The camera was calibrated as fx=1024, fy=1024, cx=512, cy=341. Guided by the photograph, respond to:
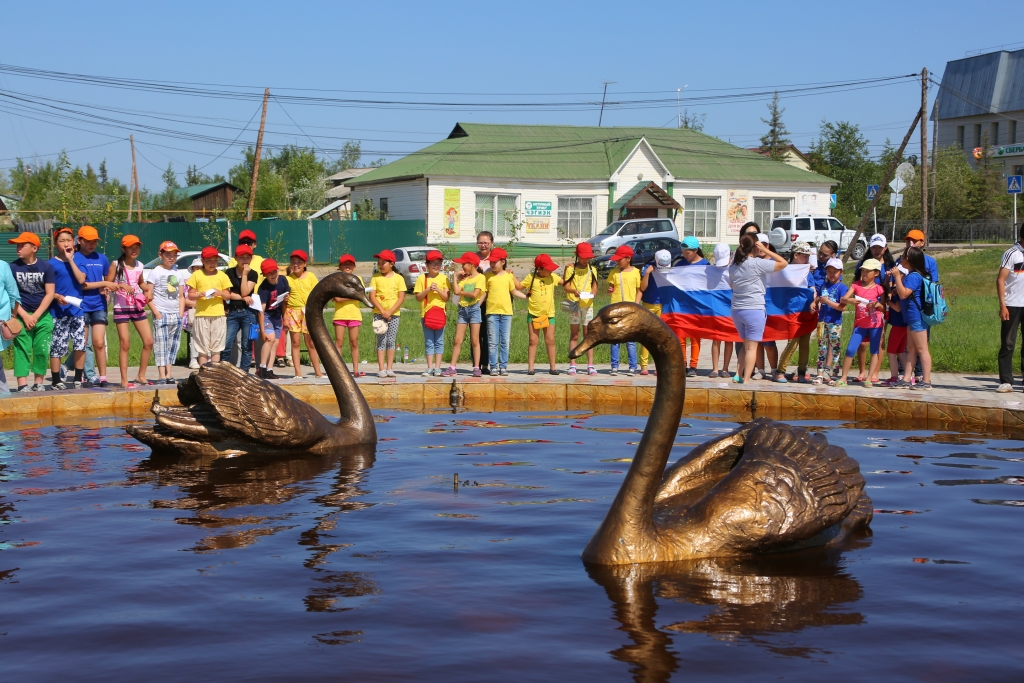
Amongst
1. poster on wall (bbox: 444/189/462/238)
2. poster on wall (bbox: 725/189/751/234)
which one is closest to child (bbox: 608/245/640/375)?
poster on wall (bbox: 444/189/462/238)

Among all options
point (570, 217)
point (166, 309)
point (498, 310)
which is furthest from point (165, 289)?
point (570, 217)

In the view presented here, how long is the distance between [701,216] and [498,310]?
38690 millimetres

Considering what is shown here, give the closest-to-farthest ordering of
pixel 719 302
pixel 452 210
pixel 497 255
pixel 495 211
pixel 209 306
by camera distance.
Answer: pixel 209 306
pixel 497 255
pixel 719 302
pixel 452 210
pixel 495 211

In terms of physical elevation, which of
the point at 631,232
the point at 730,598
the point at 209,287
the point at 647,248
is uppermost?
the point at 631,232

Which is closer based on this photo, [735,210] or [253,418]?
[253,418]

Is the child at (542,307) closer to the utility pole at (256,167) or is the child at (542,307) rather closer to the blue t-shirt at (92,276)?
the blue t-shirt at (92,276)

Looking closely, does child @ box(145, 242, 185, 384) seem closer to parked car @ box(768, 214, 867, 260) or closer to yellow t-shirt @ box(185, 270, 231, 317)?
yellow t-shirt @ box(185, 270, 231, 317)

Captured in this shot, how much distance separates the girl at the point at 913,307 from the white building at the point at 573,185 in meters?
32.9

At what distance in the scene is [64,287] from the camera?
13.3 meters

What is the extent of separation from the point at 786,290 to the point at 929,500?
22.4 ft

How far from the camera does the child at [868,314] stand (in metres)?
13.8

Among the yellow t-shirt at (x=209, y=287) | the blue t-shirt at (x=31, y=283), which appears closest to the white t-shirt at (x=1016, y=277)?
the yellow t-shirt at (x=209, y=287)

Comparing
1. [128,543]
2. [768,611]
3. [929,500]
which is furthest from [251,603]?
[929,500]

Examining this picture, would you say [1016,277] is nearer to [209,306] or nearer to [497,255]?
[497,255]
